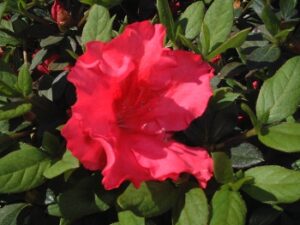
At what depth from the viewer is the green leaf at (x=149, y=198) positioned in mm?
1270

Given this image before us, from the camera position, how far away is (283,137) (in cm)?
139

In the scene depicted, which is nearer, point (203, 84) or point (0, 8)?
point (203, 84)

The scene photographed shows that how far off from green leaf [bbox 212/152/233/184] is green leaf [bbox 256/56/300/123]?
19 centimetres

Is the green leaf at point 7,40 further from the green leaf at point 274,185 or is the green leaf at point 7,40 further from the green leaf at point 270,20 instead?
the green leaf at point 274,185

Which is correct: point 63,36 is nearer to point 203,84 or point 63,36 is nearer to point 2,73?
point 2,73

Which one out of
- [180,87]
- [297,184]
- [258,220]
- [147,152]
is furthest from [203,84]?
[258,220]

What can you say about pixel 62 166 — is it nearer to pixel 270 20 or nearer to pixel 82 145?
pixel 82 145

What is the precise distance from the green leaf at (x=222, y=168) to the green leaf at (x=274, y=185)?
7cm

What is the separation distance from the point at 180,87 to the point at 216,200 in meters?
0.30

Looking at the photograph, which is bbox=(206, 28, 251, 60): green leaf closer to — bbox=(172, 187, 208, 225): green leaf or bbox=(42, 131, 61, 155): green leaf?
bbox=(172, 187, 208, 225): green leaf

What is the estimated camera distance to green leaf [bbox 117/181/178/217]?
127 cm

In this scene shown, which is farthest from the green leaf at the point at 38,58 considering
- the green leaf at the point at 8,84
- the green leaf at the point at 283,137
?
the green leaf at the point at 283,137

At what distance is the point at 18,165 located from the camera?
4.37 feet

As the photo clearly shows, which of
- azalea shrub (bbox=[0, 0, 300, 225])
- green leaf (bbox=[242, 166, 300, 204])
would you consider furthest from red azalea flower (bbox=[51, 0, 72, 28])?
green leaf (bbox=[242, 166, 300, 204])
